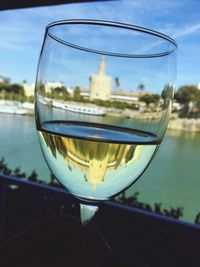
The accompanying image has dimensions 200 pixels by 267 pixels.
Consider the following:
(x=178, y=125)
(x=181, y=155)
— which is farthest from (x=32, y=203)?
(x=181, y=155)

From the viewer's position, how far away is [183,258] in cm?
187

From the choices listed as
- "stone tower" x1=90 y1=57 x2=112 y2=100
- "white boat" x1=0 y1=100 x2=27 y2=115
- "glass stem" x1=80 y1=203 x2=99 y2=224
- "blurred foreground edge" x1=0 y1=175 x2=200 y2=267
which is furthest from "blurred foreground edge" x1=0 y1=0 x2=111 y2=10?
"glass stem" x1=80 y1=203 x2=99 y2=224

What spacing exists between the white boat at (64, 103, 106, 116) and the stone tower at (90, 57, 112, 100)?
1 cm

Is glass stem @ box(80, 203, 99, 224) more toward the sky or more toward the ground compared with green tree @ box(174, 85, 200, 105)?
more toward the ground

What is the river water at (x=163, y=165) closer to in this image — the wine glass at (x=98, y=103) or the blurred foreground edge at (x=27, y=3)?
the blurred foreground edge at (x=27, y=3)

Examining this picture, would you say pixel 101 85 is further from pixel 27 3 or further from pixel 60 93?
pixel 27 3

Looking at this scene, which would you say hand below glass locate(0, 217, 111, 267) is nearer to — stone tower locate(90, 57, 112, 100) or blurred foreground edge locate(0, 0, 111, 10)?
stone tower locate(90, 57, 112, 100)

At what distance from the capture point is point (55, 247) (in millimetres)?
210

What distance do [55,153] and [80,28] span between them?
11cm

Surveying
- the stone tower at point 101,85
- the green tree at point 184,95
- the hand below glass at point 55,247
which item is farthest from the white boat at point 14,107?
the hand below glass at point 55,247

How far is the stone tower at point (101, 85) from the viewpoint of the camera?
33 centimetres

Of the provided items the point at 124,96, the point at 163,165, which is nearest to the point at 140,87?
the point at 124,96

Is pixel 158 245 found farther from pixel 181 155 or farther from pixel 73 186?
pixel 181 155

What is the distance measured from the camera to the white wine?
0.95ft
